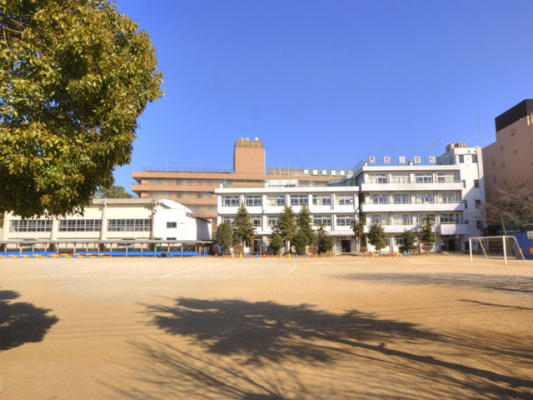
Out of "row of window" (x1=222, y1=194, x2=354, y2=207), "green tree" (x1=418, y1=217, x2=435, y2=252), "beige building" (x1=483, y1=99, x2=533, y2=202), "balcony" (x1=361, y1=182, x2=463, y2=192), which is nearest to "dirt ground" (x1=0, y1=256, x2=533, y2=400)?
"green tree" (x1=418, y1=217, x2=435, y2=252)

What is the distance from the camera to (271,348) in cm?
587

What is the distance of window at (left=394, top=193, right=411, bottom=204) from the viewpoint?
5353 cm

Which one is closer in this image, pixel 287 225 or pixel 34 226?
pixel 287 225

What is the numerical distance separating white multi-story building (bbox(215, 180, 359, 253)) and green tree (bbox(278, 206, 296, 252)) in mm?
3543

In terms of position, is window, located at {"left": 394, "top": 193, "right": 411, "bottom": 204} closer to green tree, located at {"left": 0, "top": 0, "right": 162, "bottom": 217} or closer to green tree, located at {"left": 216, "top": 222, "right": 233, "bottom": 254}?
green tree, located at {"left": 216, "top": 222, "right": 233, "bottom": 254}

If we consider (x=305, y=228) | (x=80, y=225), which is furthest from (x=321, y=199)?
(x=80, y=225)

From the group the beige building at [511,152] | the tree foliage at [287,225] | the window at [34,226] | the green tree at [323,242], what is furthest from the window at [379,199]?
the window at [34,226]

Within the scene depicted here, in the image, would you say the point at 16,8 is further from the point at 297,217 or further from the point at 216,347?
the point at 297,217

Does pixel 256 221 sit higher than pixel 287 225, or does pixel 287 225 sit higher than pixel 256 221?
pixel 256 221

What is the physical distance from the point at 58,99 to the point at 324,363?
5477 millimetres

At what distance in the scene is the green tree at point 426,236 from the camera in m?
48.3

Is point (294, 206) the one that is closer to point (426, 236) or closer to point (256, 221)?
point (256, 221)

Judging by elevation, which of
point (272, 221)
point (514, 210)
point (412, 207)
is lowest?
point (272, 221)

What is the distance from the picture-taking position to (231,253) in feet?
171
